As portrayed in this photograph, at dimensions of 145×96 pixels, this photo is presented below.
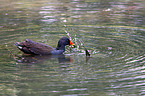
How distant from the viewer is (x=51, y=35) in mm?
13016

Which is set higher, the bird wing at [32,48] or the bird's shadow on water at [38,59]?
the bird wing at [32,48]

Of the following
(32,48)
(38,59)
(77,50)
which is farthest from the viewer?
(77,50)

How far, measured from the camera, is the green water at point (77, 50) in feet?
24.6

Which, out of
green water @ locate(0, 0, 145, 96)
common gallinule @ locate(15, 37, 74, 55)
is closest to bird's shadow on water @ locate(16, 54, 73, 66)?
green water @ locate(0, 0, 145, 96)

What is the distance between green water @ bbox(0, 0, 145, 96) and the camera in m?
7.49

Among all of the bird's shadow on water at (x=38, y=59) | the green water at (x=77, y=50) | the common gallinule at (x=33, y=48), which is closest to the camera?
the green water at (x=77, y=50)

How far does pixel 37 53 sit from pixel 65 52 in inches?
49.7

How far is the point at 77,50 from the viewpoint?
1119cm

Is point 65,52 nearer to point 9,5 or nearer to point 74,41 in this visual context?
point 74,41

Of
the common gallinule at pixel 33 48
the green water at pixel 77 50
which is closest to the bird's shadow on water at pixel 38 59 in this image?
the green water at pixel 77 50

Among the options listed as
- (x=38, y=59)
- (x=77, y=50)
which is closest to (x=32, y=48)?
(x=38, y=59)

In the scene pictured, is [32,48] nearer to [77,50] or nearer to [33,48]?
[33,48]

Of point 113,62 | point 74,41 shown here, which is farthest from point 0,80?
point 74,41

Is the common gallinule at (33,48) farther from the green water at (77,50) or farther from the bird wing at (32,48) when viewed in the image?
the green water at (77,50)
